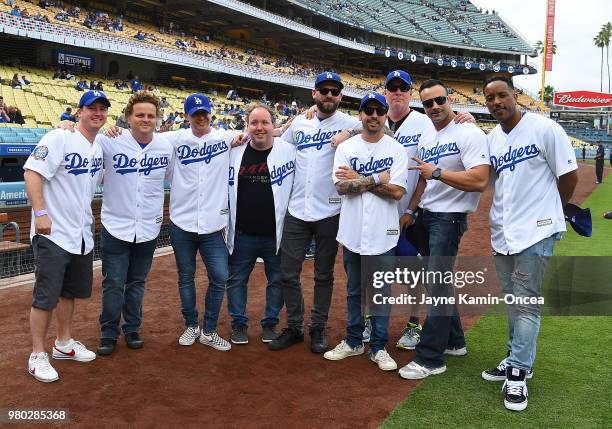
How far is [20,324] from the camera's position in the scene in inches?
203

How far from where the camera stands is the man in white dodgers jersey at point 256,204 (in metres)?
4.71

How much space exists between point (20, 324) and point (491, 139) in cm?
469

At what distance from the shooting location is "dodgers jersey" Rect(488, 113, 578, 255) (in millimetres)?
3566

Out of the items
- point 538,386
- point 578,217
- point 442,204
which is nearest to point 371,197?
point 442,204

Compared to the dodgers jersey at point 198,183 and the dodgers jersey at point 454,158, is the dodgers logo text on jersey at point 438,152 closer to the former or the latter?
the dodgers jersey at point 454,158

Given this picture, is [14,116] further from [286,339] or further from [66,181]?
[286,339]

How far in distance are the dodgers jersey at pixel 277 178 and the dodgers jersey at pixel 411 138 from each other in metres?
1.00

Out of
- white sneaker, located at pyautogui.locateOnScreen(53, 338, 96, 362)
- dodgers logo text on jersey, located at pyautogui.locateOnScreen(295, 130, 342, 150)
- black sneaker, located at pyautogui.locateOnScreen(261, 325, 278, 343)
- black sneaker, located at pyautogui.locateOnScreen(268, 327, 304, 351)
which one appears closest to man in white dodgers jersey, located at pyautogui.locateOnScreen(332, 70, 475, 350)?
dodgers logo text on jersey, located at pyautogui.locateOnScreen(295, 130, 342, 150)

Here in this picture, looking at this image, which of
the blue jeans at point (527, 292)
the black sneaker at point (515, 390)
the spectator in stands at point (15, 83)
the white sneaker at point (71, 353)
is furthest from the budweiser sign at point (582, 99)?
the white sneaker at point (71, 353)

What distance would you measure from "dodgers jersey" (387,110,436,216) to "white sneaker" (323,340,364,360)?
126 cm

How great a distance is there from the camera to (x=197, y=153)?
470cm

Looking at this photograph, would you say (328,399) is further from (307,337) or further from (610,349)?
(610,349)

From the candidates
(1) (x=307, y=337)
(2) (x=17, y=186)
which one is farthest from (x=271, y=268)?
(2) (x=17, y=186)

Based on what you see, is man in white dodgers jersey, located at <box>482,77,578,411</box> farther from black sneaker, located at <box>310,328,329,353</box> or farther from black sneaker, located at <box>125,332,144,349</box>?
black sneaker, located at <box>125,332,144,349</box>
